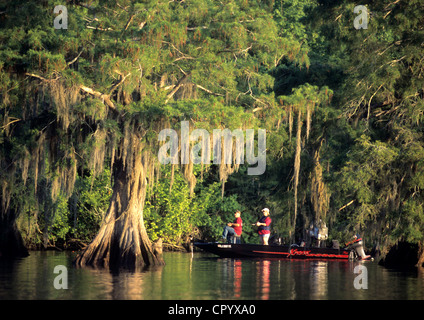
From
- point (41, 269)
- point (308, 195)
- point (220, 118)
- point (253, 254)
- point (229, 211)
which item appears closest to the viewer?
point (41, 269)

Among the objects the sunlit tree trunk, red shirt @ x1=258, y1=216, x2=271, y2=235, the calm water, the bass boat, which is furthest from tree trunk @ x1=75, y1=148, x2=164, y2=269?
the sunlit tree trunk

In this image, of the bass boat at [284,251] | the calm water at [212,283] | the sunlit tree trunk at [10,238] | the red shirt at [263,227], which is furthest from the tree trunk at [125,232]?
the sunlit tree trunk at [10,238]

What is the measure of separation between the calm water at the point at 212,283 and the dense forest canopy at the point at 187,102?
7.55ft

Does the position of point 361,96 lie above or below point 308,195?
above

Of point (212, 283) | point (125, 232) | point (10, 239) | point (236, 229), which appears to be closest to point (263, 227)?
point (236, 229)

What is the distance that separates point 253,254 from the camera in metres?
33.2

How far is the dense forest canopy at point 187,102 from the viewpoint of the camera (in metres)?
26.5

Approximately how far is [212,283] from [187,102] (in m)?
8.18

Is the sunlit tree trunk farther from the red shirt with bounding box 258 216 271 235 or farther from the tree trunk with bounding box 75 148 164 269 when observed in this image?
the red shirt with bounding box 258 216 271 235

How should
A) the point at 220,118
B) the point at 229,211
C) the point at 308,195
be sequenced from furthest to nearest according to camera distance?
the point at 229,211, the point at 308,195, the point at 220,118

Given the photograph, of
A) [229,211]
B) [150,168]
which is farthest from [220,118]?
[229,211]
